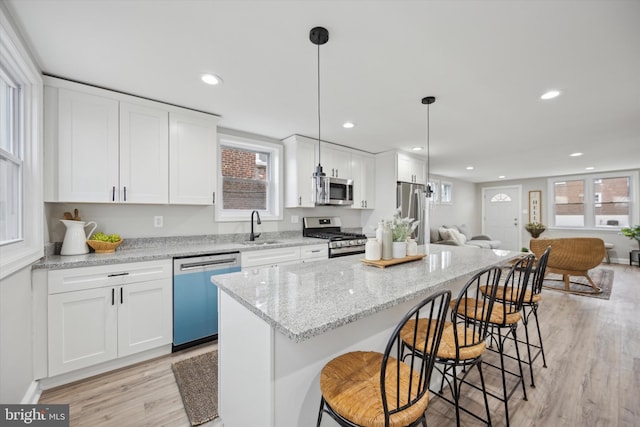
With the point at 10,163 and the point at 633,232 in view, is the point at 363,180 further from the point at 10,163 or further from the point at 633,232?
the point at 633,232

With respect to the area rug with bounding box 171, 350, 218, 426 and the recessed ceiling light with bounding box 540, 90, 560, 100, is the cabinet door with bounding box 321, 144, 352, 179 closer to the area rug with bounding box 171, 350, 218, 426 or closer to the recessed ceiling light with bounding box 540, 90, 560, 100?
the recessed ceiling light with bounding box 540, 90, 560, 100

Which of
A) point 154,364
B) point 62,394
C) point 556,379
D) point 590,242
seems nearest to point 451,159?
point 590,242

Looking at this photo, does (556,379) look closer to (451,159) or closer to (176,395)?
(176,395)

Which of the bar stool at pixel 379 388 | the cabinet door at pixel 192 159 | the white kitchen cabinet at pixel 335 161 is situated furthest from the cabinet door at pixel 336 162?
the bar stool at pixel 379 388

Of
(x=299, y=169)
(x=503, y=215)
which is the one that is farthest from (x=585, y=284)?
(x=299, y=169)

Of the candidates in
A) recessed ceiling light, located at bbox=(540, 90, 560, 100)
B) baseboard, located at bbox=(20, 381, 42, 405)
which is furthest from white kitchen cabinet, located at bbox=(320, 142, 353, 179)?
baseboard, located at bbox=(20, 381, 42, 405)

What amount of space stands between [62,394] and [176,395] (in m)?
0.81

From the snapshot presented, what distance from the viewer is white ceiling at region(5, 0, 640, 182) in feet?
4.82

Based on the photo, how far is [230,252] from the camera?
270 cm

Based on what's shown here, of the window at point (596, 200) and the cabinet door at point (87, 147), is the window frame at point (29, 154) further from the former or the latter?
the window at point (596, 200)

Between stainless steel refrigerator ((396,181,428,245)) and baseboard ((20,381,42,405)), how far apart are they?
4.31m

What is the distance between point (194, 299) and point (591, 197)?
31.1 feet

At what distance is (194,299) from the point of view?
2471 millimetres

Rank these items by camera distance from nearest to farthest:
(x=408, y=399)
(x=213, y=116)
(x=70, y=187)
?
1. (x=408, y=399)
2. (x=70, y=187)
3. (x=213, y=116)
